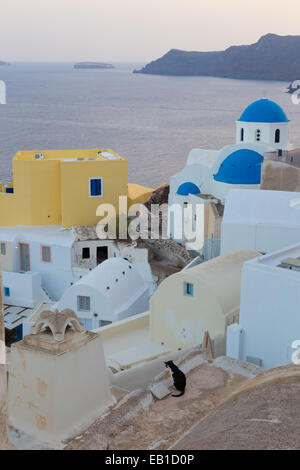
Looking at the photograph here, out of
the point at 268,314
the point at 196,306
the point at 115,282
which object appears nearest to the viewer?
the point at 268,314

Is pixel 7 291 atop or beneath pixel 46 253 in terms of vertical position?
beneath

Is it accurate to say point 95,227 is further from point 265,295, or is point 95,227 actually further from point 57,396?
point 57,396

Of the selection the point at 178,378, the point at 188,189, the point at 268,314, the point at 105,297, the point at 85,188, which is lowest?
the point at 105,297

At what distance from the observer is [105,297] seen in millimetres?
15734

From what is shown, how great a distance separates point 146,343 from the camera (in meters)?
12.7

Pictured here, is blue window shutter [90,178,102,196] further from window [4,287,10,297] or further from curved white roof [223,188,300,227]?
curved white roof [223,188,300,227]

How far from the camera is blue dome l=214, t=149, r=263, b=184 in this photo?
19422 mm

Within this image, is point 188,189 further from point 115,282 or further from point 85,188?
point 115,282

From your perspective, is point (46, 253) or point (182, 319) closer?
point (182, 319)

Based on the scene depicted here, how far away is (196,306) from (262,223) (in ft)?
12.1

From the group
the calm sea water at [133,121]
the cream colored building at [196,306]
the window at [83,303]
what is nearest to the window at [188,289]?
the cream colored building at [196,306]

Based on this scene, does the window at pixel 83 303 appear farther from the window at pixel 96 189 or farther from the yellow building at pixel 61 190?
the window at pixel 96 189

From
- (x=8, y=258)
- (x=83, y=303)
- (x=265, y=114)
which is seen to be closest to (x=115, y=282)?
(x=83, y=303)

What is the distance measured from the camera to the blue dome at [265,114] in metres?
23.7
